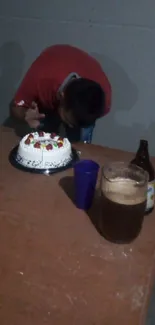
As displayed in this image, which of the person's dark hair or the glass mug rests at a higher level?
the person's dark hair

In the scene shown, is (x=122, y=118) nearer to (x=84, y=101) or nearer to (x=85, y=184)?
(x=84, y=101)

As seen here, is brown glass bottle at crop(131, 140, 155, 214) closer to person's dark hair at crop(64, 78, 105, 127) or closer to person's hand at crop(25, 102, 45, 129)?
→ person's dark hair at crop(64, 78, 105, 127)

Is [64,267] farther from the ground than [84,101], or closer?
closer

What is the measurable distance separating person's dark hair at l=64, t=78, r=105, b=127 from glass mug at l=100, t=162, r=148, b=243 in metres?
0.47

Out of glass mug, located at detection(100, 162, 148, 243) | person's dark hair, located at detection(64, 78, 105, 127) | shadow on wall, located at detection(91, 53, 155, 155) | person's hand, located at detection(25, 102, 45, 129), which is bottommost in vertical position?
shadow on wall, located at detection(91, 53, 155, 155)

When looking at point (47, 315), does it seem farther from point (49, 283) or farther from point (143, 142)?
point (143, 142)

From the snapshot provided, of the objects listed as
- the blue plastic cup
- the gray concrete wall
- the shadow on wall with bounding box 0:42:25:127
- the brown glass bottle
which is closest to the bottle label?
the brown glass bottle

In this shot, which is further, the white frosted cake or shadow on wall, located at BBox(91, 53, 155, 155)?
shadow on wall, located at BBox(91, 53, 155, 155)

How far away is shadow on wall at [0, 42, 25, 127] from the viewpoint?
2296mm

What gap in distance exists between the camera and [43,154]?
4.13 feet

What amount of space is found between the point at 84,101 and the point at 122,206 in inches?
23.2

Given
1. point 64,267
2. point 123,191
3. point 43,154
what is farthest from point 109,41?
point 64,267

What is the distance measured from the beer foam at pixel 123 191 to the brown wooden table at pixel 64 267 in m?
0.11

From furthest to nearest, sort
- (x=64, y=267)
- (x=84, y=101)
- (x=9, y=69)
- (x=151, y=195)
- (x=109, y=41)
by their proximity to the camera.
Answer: (x=9, y=69), (x=109, y=41), (x=84, y=101), (x=151, y=195), (x=64, y=267)
